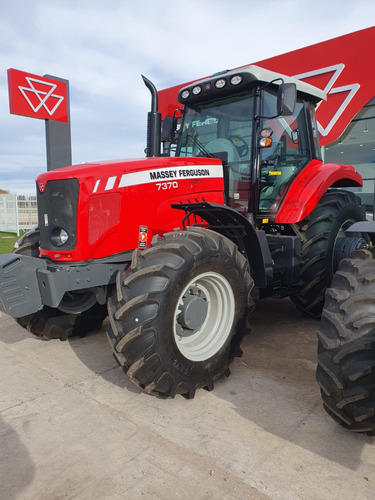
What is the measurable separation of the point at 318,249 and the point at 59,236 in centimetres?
257

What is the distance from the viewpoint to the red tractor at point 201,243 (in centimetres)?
246

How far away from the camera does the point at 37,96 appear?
953 cm

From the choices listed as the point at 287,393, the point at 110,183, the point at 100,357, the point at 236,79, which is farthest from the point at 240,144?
the point at 100,357

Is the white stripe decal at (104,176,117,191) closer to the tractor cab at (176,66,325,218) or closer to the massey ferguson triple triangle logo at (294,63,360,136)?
the tractor cab at (176,66,325,218)

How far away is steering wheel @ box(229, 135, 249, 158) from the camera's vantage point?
3820 millimetres

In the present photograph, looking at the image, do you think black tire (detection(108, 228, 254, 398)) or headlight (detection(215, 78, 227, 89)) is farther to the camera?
headlight (detection(215, 78, 227, 89))

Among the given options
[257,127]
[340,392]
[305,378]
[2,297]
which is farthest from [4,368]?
[257,127]

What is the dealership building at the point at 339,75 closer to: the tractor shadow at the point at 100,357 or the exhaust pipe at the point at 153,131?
the exhaust pipe at the point at 153,131

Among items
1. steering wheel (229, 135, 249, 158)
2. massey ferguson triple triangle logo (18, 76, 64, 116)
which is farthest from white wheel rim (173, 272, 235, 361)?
massey ferguson triple triangle logo (18, 76, 64, 116)

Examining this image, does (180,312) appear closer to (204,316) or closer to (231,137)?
(204,316)

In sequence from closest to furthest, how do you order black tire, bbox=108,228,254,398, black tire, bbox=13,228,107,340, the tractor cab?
black tire, bbox=108,228,254,398 → black tire, bbox=13,228,107,340 → the tractor cab

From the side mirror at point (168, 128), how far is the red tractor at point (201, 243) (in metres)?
0.01

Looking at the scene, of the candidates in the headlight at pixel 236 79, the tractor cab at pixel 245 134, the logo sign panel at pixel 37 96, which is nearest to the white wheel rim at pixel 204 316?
the tractor cab at pixel 245 134

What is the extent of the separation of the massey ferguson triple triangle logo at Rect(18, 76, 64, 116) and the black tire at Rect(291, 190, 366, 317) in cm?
793
